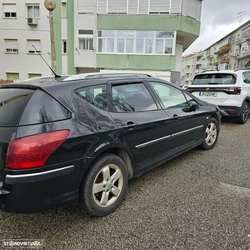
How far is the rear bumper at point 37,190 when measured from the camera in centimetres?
177

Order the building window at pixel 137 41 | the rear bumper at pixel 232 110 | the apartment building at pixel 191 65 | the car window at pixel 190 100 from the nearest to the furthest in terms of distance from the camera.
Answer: the car window at pixel 190 100, the rear bumper at pixel 232 110, the building window at pixel 137 41, the apartment building at pixel 191 65

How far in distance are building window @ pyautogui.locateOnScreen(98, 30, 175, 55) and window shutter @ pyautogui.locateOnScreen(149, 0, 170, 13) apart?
1.50m

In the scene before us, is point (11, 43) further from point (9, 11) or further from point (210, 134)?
point (210, 134)

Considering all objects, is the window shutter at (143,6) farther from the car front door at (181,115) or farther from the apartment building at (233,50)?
the apartment building at (233,50)

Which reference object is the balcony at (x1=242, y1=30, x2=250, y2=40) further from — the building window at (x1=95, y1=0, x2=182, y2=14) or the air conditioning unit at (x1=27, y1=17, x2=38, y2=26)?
the air conditioning unit at (x1=27, y1=17, x2=38, y2=26)

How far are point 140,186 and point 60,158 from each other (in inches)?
58.2

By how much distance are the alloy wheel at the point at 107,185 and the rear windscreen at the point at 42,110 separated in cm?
74

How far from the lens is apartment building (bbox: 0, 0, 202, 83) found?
15.8 metres

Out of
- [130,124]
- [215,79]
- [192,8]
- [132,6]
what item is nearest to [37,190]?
[130,124]

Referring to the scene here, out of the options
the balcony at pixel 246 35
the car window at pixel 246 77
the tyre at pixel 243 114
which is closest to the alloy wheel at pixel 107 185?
the tyre at pixel 243 114

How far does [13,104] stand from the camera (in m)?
2.11

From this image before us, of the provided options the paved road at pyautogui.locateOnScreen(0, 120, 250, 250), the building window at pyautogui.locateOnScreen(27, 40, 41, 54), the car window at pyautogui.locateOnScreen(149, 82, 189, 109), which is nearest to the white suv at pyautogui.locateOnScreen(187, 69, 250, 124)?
the car window at pyautogui.locateOnScreen(149, 82, 189, 109)

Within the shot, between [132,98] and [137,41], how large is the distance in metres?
14.8

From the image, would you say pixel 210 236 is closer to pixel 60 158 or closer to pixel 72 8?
pixel 60 158
